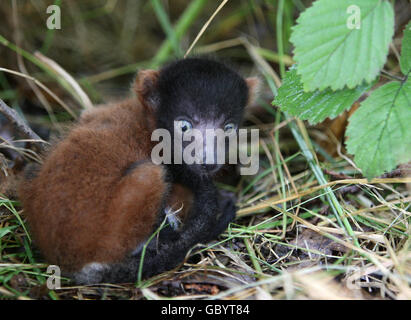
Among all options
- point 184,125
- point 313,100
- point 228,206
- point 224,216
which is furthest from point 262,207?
point 313,100

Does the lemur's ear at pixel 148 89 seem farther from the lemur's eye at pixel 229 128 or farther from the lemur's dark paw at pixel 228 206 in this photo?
the lemur's dark paw at pixel 228 206

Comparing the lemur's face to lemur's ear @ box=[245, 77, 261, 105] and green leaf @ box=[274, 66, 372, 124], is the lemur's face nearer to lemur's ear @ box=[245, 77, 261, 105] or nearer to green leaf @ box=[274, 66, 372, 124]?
lemur's ear @ box=[245, 77, 261, 105]

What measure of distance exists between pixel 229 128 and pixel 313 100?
0.75 m

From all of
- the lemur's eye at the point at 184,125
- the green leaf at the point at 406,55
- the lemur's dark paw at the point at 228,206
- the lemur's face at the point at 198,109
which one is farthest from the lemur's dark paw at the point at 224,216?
the green leaf at the point at 406,55

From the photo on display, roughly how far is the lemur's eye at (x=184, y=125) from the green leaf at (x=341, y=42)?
0.93 m

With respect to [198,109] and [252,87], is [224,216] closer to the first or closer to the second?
[198,109]

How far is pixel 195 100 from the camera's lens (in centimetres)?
298

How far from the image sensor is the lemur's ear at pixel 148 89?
10.4 feet

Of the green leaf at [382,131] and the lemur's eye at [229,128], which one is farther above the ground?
the lemur's eye at [229,128]

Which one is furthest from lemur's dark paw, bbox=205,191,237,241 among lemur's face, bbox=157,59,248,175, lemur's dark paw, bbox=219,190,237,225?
lemur's face, bbox=157,59,248,175

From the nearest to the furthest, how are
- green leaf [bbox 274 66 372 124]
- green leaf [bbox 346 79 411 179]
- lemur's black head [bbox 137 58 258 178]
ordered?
green leaf [bbox 346 79 411 179], green leaf [bbox 274 66 372 124], lemur's black head [bbox 137 58 258 178]

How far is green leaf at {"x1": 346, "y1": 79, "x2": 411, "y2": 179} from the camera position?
2260 mm

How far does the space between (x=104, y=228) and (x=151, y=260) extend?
13.5 inches

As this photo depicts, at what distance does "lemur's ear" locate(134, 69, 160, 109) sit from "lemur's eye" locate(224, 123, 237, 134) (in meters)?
0.53
